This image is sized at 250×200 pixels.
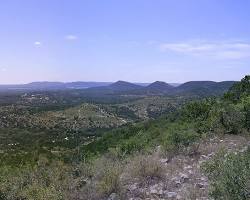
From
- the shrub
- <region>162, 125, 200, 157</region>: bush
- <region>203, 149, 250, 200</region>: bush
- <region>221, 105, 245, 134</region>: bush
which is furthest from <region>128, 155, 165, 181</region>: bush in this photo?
<region>221, 105, 245, 134</region>: bush

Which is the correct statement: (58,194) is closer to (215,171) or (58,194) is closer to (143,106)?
(215,171)

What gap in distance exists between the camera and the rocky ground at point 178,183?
8.19 metres

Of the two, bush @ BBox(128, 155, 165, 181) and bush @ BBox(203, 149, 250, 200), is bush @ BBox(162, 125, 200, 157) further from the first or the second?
bush @ BBox(203, 149, 250, 200)

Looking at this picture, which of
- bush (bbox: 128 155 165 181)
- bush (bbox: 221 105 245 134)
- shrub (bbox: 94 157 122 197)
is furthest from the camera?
bush (bbox: 221 105 245 134)

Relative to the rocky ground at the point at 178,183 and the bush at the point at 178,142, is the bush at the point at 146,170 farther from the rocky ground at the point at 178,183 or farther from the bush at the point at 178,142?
the bush at the point at 178,142

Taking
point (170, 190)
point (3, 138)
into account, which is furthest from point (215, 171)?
point (3, 138)

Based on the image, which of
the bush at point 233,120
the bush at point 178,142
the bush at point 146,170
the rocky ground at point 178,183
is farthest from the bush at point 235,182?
the bush at point 233,120

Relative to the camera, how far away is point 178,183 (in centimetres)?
902

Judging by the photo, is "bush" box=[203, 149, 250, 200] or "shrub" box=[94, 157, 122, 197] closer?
"bush" box=[203, 149, 250, 200]

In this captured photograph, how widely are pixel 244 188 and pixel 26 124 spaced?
11173cm

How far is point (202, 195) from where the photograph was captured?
308 inches

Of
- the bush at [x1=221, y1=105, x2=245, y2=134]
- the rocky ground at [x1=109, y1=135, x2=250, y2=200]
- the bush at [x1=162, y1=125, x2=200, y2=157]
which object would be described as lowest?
the rocky ground at [x1=109, y1=135, x2=250, y2=200]

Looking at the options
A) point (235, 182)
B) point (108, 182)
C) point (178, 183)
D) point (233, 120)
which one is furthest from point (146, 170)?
point (233, 120)

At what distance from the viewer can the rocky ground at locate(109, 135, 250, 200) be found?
8188mm
